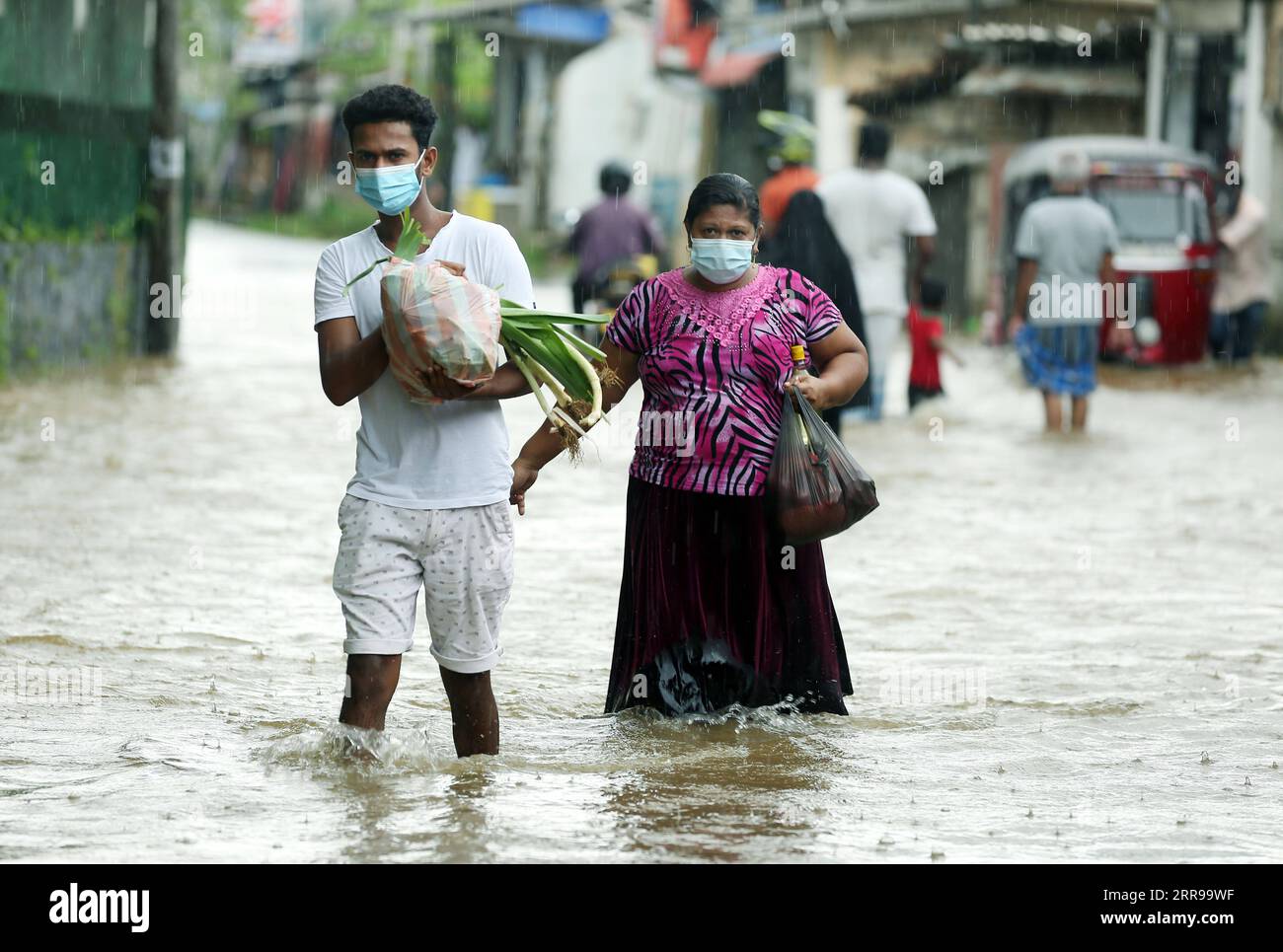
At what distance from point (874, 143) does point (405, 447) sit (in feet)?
25.9

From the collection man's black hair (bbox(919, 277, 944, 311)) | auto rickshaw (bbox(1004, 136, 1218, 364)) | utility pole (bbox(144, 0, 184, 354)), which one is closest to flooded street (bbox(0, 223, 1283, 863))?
man's black hair (bbox(919, 277, 944, 311))

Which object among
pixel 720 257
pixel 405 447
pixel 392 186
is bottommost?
pixel 405 447

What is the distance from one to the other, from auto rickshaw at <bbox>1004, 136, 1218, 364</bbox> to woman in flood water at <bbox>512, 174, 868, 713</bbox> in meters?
13.5

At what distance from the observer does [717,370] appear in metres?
5.56

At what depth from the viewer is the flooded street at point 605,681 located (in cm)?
469

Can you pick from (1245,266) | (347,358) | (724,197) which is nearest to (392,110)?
(347,358)

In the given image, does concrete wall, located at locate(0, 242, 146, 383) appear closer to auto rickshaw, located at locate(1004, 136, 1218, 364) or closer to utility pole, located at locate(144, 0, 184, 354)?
utility pole, located at locate(144, 0, 184, 354)

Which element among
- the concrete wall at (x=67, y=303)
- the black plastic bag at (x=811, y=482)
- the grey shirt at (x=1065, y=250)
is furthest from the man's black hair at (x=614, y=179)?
the black plastic bag at (x=811, y=482)

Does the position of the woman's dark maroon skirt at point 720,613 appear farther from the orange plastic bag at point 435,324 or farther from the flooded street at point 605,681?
the orange plastic bag at point 435,324

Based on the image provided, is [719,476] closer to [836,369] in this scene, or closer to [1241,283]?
[836,369]

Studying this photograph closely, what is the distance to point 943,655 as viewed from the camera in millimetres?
7023

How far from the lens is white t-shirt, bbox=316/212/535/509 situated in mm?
4699
